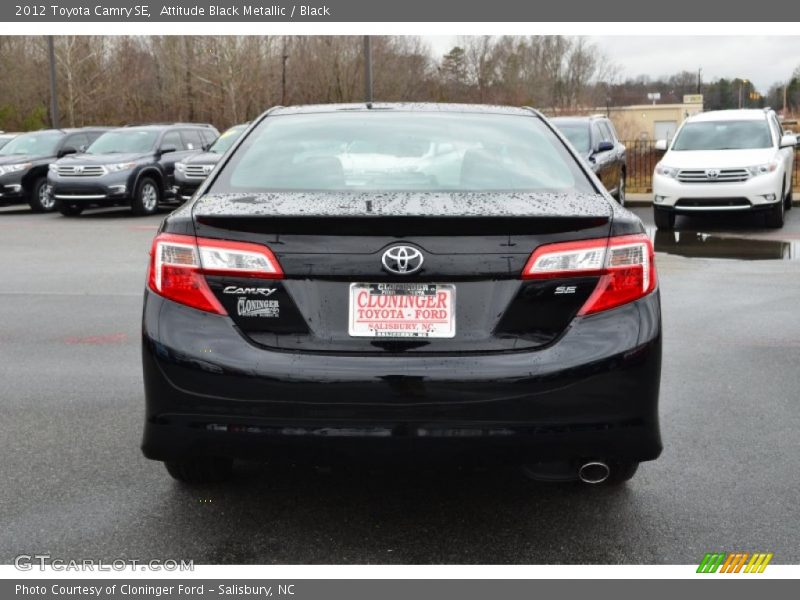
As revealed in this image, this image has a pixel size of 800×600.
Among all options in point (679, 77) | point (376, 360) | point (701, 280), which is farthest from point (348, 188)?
point (679, 77)

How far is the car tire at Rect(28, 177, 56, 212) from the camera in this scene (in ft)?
70.6

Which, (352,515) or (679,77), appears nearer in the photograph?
(352,515)

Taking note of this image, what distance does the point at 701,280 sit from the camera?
34.9ft

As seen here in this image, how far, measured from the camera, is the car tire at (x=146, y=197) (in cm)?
1986

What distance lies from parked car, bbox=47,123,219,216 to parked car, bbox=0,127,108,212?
131 cm

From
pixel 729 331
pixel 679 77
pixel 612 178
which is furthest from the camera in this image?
pixel 679 77

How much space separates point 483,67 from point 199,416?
80.3 m

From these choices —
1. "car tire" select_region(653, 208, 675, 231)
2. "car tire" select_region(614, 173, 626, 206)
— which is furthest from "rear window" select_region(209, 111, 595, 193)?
"car tire" select_region(614, 173, 626, 206)

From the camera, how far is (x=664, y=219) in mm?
15609

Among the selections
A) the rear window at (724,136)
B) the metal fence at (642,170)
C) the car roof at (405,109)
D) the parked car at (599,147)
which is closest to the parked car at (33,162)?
the parked car at (599,147)

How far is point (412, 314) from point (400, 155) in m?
1.18

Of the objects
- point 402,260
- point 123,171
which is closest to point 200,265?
point 402,260

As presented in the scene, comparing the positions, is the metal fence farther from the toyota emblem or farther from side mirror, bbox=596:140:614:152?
the toyota emblem

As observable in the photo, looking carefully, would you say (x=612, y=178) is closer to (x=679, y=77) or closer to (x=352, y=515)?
(x=352, y=515)
